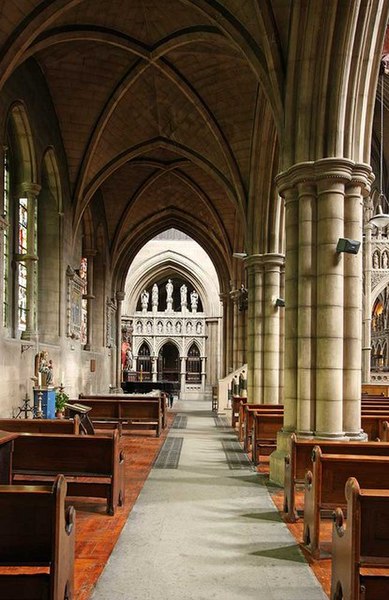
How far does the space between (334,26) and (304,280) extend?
3505 mm

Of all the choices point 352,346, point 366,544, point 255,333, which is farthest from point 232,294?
point 366,544

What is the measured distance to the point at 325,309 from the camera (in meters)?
8.27

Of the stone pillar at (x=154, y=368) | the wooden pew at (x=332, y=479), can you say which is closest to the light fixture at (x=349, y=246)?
the wooden pew at (x=332, y=479)

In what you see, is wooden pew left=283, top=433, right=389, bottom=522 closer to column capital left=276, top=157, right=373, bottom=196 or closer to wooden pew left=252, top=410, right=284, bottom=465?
wooden pew left=252, top=410, right=284, bottom=465

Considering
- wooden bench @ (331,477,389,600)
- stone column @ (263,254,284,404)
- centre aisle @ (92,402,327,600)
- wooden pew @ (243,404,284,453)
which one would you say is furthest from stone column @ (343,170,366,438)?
stone column @ (263,254,284,404)

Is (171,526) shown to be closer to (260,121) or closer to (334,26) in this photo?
(334,26)

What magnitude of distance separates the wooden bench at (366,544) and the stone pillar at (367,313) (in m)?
14.9

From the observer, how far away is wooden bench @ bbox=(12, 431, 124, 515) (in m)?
6.60

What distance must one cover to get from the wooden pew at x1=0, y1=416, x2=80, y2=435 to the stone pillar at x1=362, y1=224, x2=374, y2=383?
11.8 meters

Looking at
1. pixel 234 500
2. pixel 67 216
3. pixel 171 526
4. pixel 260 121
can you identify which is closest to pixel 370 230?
pixel 260 121

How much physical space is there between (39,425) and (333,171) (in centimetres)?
529

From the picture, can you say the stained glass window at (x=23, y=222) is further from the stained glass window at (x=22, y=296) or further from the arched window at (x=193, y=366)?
the arched window at (x=193, y=366)

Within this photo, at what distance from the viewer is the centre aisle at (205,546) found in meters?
4.41

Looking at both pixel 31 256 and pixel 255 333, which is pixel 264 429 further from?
pixel 31 256
